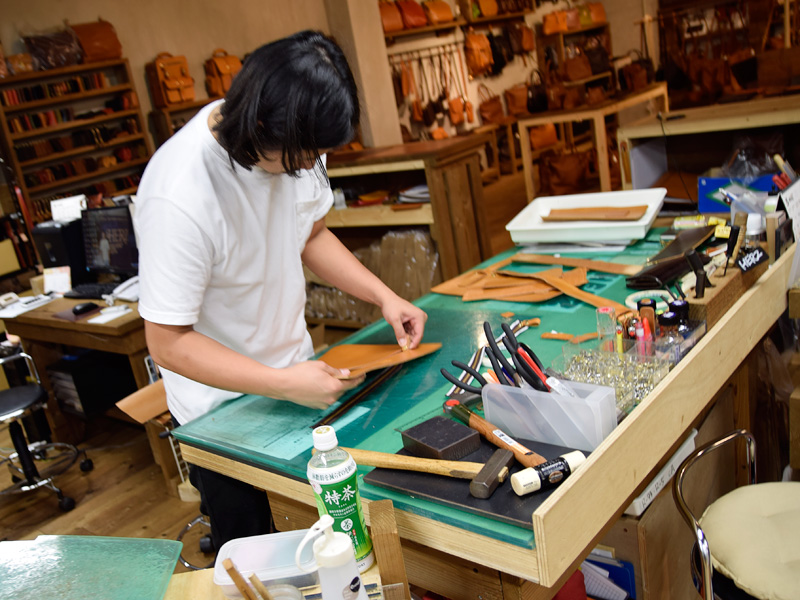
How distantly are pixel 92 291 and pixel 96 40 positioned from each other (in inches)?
137

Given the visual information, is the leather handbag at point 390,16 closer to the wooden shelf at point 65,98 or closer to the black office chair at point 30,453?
the wooden shelf at point 65,98

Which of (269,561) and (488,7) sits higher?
(488,7)

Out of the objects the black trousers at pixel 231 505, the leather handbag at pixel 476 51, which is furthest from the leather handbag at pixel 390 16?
the black trousers at pixel 231 505

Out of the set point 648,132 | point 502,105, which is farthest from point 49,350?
point 502,105

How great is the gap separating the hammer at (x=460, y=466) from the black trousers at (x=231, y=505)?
508 mm

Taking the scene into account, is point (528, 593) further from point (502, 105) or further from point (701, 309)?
point (502, 105)

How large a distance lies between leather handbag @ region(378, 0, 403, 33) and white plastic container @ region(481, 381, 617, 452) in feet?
23.6

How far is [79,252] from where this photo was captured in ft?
13.3

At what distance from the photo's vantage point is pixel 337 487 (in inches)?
40.7

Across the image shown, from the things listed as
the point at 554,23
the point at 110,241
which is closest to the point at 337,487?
the point at 110,241

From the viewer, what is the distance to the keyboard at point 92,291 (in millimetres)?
3781

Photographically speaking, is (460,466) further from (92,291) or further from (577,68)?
(577,68)

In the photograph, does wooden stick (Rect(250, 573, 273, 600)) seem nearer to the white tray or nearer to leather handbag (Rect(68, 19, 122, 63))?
the white tray

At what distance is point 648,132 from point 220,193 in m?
2.63
